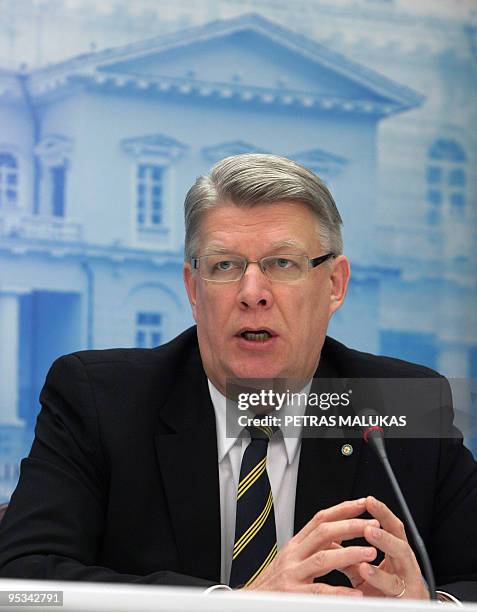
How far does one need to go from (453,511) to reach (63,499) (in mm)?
791

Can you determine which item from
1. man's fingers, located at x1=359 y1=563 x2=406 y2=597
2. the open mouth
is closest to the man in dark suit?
the open mouth

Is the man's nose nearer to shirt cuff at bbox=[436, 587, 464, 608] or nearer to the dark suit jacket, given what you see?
the dark suit jacket

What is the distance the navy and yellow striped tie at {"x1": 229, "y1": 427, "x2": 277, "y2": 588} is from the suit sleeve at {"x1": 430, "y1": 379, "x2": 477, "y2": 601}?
0.34 m

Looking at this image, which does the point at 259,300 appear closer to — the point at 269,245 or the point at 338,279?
the point at 269,245

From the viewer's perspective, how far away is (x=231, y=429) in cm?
191

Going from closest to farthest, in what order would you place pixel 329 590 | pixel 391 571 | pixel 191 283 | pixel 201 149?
pixel 329 590
pixel 391 571
pixel 191 283
pixel 201 149

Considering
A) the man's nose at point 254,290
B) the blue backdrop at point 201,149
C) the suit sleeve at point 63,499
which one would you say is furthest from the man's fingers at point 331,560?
the blue backdrop at point 201,149

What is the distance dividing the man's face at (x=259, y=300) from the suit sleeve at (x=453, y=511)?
1.15ft

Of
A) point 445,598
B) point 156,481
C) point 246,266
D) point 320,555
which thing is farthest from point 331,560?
point 246,266

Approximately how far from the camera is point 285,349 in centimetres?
187

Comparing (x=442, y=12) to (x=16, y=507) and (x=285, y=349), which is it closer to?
(x=285, y=349)

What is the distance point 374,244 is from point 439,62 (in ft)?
2.70

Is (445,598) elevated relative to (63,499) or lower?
lower

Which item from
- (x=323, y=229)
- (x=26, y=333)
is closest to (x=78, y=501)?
(x=323, y=229)
